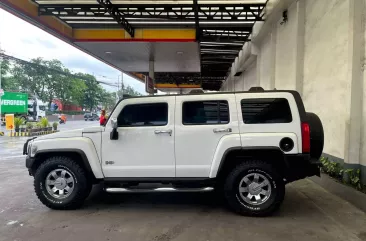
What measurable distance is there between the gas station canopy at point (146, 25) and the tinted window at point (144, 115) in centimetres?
616

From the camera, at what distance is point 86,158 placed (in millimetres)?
5121

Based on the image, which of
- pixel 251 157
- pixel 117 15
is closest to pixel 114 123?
pixel 251 157

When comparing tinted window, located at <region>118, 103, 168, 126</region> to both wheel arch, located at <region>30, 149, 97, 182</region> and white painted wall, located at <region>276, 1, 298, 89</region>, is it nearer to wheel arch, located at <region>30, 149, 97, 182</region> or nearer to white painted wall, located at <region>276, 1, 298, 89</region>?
wheel arch, located at <region>30, 149, 97, 182</region>

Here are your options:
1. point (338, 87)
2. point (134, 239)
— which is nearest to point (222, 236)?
point (134, 239)

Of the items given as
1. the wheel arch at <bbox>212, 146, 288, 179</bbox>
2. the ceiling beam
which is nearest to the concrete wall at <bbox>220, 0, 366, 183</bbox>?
the wheel arch at <bbox>212, 146, 288, 179</bbox>

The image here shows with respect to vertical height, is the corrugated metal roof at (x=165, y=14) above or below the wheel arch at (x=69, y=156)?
above

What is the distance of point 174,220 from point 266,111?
222 centimetres

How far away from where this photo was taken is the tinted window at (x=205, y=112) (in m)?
5.05

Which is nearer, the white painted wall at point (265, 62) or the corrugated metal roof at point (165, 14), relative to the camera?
the corrugated metal roof at point (165, 14)

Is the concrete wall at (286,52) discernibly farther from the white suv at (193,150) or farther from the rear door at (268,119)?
the white suv at (193,150)

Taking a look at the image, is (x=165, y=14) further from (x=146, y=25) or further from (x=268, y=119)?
(x=268, y=119)

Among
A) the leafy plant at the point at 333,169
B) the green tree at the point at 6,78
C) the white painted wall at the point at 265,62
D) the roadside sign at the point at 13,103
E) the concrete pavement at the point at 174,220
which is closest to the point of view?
the concrete pavement at the point at 174,220

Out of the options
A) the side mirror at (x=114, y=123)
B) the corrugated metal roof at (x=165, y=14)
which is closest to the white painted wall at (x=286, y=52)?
the corrugated metal roof at (x=165, y=14)

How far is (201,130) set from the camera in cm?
500
